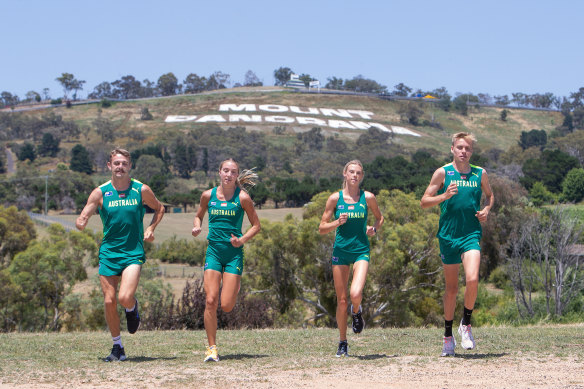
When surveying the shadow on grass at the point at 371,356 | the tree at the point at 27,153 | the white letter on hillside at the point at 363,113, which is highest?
the white letter on hillside at the point at 363,113

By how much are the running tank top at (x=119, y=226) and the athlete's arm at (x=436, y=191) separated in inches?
130

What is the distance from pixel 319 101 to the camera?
7210 inches

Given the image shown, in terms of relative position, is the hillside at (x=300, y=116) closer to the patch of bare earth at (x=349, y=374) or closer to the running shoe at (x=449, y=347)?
the running shoe at (x=449, y=347)

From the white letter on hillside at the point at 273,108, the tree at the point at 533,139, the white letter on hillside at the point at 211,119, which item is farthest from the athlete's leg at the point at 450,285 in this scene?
the white letter on hillside at the point at 273,108

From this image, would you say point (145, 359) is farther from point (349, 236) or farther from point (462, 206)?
point (462, 206)

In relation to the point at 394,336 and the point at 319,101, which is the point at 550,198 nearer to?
the point at 394,336

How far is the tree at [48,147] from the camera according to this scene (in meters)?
132

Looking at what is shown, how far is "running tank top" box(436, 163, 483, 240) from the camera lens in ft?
27.3

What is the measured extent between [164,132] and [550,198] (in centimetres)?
8549

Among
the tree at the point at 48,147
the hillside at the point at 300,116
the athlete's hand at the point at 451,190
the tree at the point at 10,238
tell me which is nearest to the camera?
the athlete's hand at the point at 451,190

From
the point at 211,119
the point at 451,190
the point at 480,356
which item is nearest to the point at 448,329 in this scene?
the point at 480,356

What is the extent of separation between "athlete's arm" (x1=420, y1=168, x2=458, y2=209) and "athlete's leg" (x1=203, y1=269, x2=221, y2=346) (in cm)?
254

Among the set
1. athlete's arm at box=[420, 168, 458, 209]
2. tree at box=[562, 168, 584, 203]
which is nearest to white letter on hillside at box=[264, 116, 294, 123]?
tree at box=[562, 168, 584, 203]

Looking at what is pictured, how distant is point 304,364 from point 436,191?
250 cm
